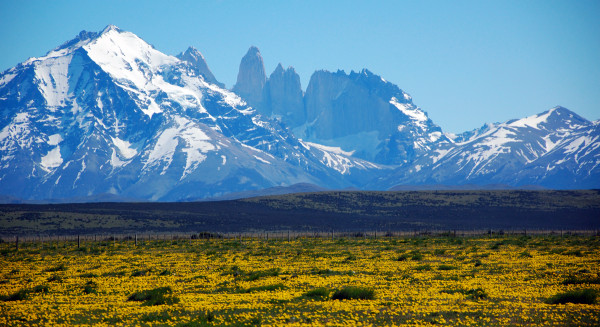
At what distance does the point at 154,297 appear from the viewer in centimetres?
3080

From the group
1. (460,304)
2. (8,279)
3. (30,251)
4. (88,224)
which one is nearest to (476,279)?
(460,304)

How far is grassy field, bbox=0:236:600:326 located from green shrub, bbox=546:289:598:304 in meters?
0.04

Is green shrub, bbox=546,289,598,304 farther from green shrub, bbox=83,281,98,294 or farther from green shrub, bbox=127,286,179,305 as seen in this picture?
green shrub, bbox=83,281,98,294

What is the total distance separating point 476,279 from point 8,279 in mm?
28785

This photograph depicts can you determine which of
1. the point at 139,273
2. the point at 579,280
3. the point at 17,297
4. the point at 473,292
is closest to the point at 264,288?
the point at 473,292

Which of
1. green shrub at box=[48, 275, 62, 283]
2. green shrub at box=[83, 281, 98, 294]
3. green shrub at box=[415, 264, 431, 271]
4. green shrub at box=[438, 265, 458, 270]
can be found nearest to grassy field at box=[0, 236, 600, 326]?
green shrub at box=[415, 264, 431, 271]

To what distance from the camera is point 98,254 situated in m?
62.9

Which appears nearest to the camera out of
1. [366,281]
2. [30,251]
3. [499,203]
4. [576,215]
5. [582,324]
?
[582,324]

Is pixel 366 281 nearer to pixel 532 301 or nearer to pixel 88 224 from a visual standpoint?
pixel 532 301

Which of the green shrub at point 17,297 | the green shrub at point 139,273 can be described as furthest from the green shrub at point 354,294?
the green shrub at point 139,273

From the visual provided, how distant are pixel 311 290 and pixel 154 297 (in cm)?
747

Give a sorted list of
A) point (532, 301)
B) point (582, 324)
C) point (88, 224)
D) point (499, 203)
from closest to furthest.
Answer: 1. point (582, 324)
2. point (532, 301)
3. point (88, 224)
4. point (499, 203)

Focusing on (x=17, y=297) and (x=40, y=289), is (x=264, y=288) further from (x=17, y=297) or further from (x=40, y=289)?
(x=17, y=297)

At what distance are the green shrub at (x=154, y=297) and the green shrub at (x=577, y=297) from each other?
17161 mm
